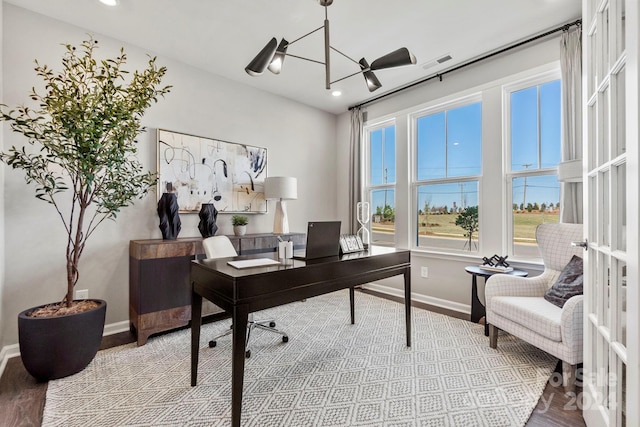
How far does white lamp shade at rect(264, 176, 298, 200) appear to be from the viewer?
363cm

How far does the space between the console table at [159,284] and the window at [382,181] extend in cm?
263

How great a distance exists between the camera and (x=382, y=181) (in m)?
4.47

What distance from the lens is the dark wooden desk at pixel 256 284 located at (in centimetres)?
145

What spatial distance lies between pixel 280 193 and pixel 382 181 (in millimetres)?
1698

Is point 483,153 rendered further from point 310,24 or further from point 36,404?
point 36,404

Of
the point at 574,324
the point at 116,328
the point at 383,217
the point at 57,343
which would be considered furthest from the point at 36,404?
the point at 383,217

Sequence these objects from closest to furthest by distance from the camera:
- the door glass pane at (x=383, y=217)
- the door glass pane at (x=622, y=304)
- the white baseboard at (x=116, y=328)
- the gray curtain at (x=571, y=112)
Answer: the door glass pane at (x=622, y=304)
the gray curtain at (x=571, y=112)
the white baseboard at (x=116, y=328)
the door glass pane at (x=383, y=217)

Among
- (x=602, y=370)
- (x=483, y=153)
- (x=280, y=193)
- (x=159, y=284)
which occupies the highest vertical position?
Result: (x=483, y=153)

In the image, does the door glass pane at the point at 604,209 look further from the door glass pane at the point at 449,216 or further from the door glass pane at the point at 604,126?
the door glass pane at the point at 449,216

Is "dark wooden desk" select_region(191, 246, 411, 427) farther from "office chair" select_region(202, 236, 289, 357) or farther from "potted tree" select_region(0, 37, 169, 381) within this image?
"potted tree" select_region(0, 37, 169, 381)

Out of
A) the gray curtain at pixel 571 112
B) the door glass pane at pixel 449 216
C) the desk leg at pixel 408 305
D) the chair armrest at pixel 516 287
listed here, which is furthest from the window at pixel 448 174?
the desk leg at pixel 408 305

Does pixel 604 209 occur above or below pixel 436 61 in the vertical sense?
below

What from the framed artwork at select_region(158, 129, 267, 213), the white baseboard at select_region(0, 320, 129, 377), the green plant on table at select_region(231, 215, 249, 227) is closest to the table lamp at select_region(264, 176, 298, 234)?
the framed artwork at select_region(158, 129, 267, 213)

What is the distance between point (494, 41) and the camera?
9.53 feet
